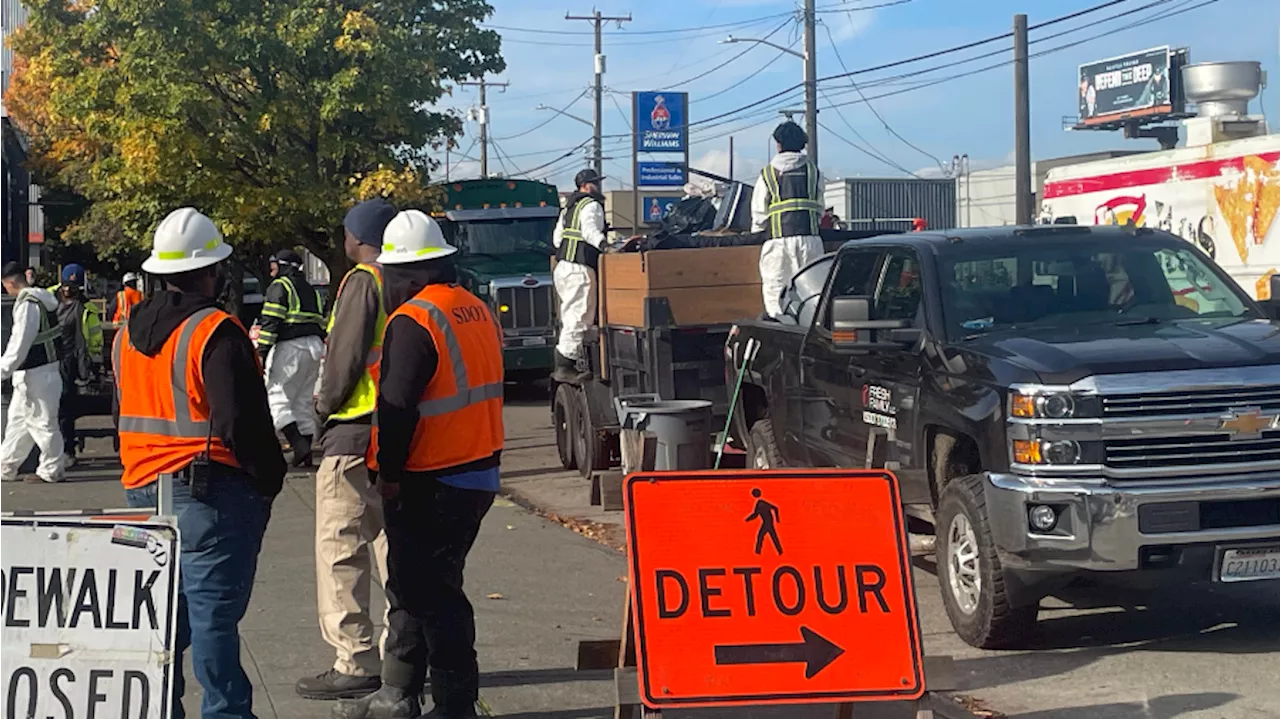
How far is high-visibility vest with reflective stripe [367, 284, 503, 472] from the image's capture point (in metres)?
5.80

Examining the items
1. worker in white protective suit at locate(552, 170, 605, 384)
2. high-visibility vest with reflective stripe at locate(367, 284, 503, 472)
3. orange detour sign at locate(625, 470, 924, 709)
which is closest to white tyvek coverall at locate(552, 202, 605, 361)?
worker in white protective suit at locate(552, 170, 605, 384)

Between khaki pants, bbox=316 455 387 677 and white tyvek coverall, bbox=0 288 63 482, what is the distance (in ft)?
27.0

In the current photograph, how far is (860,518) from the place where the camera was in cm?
548

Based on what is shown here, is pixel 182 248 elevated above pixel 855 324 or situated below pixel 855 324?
above

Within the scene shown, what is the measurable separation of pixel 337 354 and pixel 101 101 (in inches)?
808

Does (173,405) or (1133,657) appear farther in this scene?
(1133,657)

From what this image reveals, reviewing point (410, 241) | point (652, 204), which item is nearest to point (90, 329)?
point (410, 241)

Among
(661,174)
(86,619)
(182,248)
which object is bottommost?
(86,619)

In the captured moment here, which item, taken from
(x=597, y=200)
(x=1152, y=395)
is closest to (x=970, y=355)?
(x=1152, y=395)

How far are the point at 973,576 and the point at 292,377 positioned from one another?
319 inches

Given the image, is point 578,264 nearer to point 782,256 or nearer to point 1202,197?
point 782,256

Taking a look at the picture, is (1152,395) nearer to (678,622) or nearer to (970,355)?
(970,355)

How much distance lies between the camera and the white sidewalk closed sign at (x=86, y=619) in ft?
15.5

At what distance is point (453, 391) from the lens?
5.84 m
